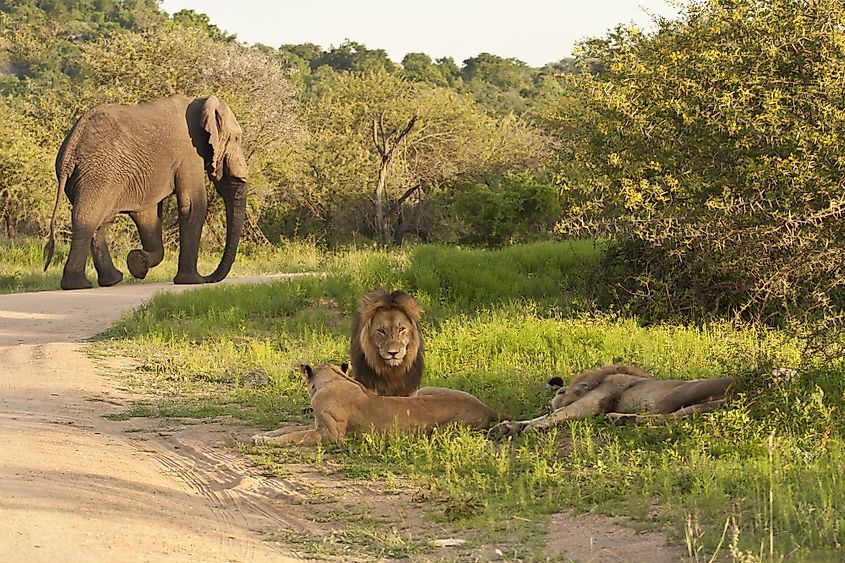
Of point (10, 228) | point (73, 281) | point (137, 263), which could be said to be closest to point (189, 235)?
point (137, 263)

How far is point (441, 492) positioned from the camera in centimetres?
613

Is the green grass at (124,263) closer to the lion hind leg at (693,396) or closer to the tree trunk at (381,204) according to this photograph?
the tree trunk at (381,204)

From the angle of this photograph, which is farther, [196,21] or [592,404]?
[196,21]

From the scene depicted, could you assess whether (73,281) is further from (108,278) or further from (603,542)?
(603,542)

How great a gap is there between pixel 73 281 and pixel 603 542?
13862 mm

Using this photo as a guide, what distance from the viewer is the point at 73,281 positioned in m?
17.4

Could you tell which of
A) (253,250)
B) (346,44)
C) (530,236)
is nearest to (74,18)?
(346,44)

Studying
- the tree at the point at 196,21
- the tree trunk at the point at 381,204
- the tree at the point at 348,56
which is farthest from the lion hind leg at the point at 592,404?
the tree at the point at 348,56

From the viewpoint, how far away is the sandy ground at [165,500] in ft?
16.0

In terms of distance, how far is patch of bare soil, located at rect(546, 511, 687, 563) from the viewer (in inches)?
188

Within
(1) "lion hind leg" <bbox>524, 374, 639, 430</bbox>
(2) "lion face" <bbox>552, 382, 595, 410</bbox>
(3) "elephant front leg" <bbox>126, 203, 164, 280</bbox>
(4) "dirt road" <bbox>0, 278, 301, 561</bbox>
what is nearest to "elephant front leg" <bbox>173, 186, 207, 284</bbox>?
(3) "elephant front leg" <bbox>126, 203, 164, 280</bbox>

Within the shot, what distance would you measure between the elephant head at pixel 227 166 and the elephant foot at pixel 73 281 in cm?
192

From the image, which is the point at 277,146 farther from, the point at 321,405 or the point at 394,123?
the point at 321,405

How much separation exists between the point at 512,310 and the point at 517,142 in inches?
848
